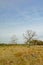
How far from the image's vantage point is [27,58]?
18.5 metres

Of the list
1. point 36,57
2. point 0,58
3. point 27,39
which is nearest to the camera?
point 0,58

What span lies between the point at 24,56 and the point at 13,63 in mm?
2846

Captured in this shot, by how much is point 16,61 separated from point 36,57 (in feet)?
9.29

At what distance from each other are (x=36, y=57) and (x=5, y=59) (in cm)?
375

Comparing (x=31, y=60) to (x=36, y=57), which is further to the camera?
(x=36, y=57)

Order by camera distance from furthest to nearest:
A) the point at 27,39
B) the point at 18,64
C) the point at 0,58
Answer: the point at 27,39
the point at 0,58
the point at 18,64

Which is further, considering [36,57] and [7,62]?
[36,57]

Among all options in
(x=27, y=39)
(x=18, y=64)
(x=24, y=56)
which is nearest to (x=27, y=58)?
(x=24, y=56)

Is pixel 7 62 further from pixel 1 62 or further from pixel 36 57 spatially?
pixel 36 57

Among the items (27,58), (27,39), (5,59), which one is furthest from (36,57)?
(27,39)

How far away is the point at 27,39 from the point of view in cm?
5466

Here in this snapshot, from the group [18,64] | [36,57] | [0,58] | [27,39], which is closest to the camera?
[18,64]

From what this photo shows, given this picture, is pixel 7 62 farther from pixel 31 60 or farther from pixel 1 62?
pixel 31 60

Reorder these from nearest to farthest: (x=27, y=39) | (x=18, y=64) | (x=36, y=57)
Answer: (x=18, y=64)
(x=36, y=57)
(x=27, y=39)
